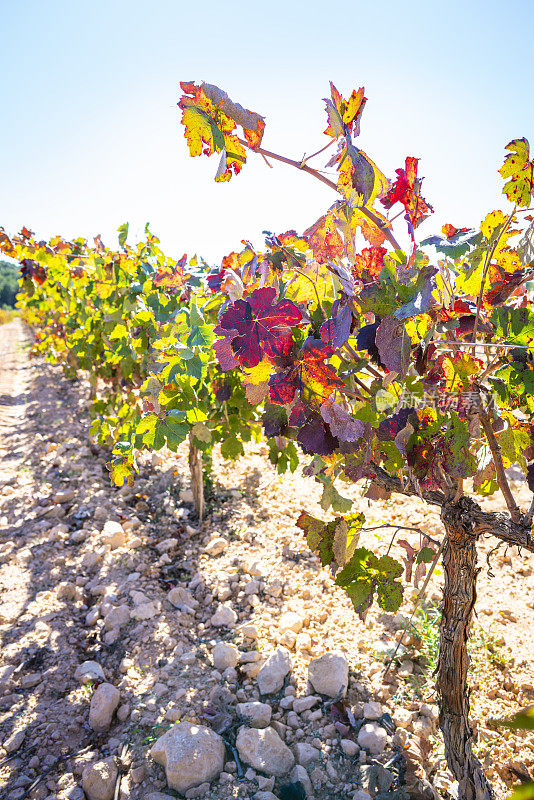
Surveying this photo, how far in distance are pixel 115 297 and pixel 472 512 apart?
9.30 feet

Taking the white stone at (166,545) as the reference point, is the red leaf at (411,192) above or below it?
above

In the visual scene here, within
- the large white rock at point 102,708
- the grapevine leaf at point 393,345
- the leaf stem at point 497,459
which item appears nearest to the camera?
the grapevine leaf at point 393,345

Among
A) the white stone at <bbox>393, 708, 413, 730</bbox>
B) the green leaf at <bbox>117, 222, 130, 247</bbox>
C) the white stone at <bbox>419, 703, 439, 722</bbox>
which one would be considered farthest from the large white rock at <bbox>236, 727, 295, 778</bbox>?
the green leaf at <bbox>117, 222, 130, 247</bbox>

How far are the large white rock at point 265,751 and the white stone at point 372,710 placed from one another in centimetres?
29

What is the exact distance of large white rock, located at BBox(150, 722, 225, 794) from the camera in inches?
57.2

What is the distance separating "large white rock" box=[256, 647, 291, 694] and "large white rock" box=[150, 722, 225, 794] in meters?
0.29

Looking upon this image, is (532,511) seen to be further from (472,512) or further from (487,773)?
(487,773)

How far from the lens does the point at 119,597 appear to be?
2.45 metres

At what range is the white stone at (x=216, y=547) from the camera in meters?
2.79

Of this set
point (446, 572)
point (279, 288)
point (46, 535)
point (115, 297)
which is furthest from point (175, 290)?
point (446, 572)

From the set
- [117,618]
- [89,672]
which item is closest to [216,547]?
[117,618]

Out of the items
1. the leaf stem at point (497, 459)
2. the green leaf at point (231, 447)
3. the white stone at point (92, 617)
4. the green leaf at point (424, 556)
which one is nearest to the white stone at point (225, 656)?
the white stone at point (92, 617)

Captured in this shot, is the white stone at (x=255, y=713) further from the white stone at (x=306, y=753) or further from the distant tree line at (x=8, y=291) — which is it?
the distant tree line at (x=8, y=291)

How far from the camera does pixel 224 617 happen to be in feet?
7.38
